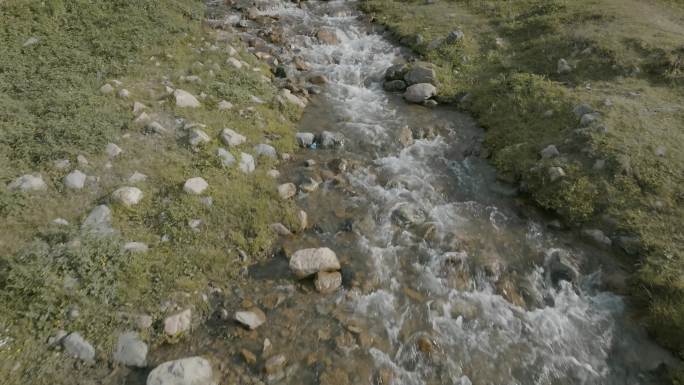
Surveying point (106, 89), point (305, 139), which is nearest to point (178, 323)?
point (305, 139)

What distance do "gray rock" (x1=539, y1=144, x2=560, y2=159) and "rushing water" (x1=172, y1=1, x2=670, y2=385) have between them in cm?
149

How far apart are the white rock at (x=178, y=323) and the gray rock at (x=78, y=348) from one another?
41.7 inches

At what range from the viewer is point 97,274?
6930 millimetres

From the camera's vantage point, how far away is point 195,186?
8953 millimetres

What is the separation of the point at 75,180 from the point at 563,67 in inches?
611

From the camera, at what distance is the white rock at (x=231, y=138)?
10539 millimetres

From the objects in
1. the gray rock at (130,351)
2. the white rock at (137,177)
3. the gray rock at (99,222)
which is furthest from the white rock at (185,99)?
the gray rock at (130,351)

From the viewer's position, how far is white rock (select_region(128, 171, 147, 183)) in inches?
Result: 346

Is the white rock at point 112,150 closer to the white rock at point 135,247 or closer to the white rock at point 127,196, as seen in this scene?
the white rock at point 127,196

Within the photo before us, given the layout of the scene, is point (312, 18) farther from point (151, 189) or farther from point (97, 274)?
point (97, 274)

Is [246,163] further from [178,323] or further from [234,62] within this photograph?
[234,62]

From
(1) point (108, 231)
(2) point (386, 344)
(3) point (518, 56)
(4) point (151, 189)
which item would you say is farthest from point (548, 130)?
(1) point (108, 231)

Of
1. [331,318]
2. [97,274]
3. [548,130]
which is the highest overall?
[548,130]

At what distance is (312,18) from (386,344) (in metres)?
19.3
